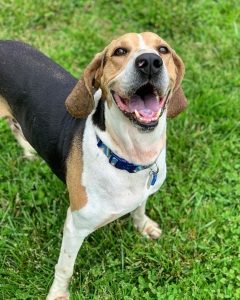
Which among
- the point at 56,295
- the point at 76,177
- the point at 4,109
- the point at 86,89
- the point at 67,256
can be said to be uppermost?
the point at 86,89

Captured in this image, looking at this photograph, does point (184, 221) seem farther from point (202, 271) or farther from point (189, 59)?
point (189, 59)

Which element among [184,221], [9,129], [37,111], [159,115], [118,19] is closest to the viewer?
[159,115]

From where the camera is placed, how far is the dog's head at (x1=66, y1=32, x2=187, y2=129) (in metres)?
2.85

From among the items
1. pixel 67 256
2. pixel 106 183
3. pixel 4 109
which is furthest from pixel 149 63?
pixel 4 109

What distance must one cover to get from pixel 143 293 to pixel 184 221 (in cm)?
69

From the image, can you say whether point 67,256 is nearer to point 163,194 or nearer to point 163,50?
point 163,194

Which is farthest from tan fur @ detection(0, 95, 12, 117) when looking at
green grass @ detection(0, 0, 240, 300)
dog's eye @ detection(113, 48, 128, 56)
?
dog's eye @ detection(113, 48, 128, 56)

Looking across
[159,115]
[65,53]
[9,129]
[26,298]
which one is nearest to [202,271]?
[26,298]

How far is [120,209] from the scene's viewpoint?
335 cm

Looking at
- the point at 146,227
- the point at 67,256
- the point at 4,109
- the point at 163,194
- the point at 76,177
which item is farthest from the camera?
the point at 163,194

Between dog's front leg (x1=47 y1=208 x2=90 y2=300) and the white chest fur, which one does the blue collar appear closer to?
the white chest fur

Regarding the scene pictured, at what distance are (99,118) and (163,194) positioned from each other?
1381mm

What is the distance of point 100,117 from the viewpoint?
322 cm

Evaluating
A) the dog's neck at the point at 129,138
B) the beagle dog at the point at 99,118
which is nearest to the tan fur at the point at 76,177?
the beagle dog at the point at 99,118
